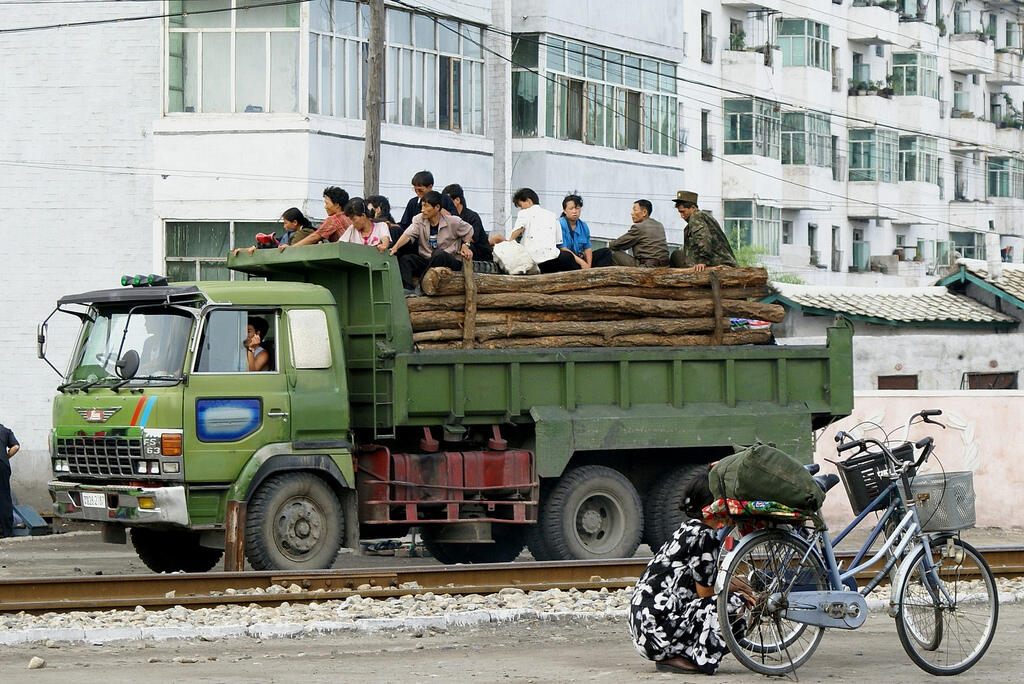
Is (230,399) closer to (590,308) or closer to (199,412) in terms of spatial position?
(199,412)

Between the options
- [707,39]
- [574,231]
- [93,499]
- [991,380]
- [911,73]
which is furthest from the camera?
[911,73]

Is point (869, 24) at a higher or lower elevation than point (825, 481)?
higher

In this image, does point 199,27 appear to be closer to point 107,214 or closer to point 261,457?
point 107,214

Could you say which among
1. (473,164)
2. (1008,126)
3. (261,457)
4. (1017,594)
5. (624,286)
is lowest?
(1017,594)

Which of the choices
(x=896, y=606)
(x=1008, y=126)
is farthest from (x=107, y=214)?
(x=1008, y=126)

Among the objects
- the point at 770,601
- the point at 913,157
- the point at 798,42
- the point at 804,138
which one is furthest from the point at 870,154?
the point at 770,601

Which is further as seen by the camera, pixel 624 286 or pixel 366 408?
pixel 624 286

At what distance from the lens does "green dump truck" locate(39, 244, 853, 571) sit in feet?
46.4

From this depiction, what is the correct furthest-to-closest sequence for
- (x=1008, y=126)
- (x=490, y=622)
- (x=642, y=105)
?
(x=1008, y=126) → (x=642, y=105) → (x=490, y=622)

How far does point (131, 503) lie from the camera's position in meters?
14.0

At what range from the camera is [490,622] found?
1183 centimetres

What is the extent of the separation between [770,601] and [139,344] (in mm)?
6758

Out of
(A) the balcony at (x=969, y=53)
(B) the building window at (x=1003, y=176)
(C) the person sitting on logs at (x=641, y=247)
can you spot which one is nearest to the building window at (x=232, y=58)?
(C) the person sitting on logs at (x=641, y=247)

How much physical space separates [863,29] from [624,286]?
4554cm
